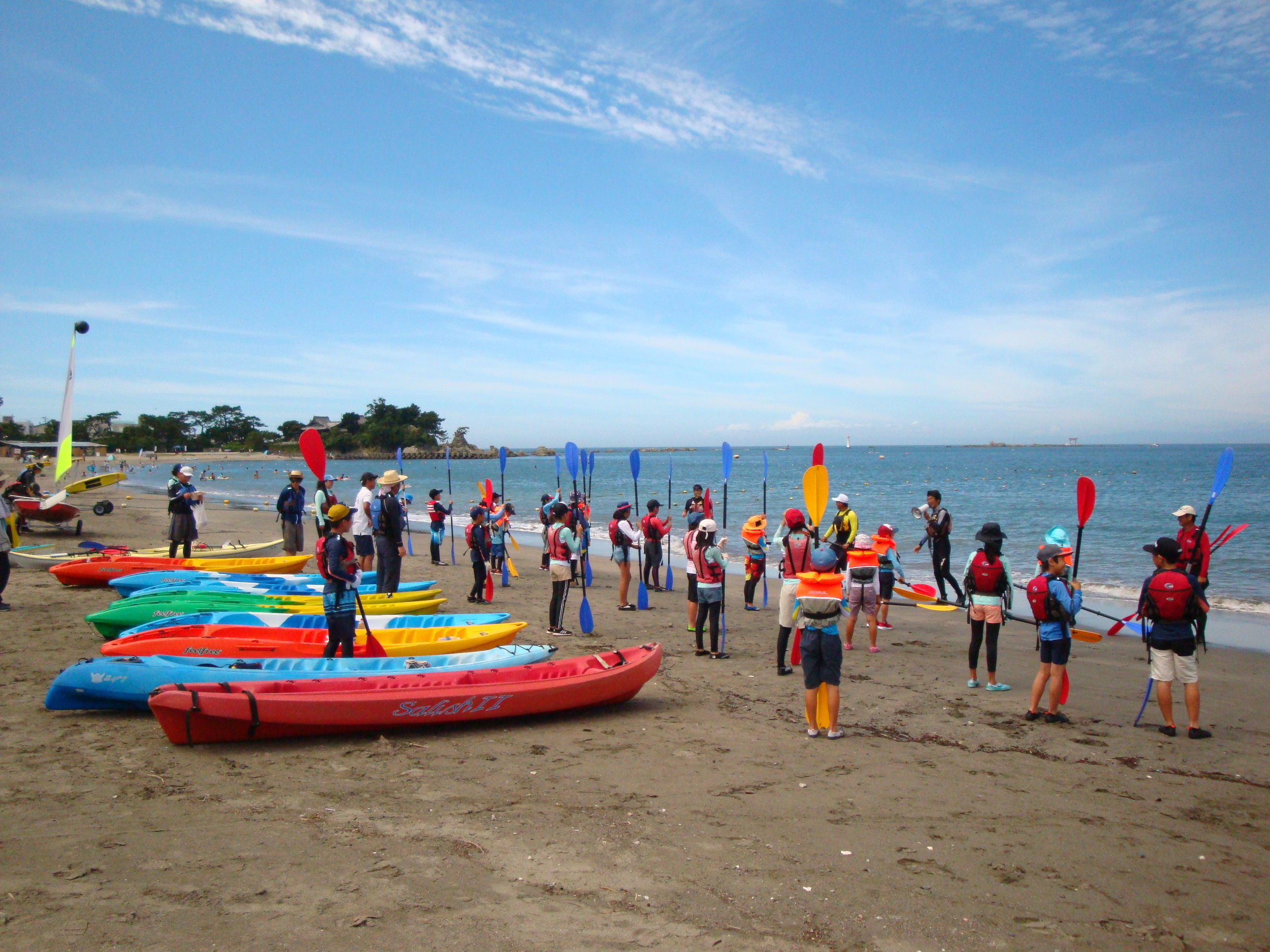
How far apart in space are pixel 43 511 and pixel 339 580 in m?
14.7

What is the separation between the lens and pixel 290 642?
7309mm

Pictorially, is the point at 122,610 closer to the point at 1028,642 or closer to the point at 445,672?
the point at 445,672

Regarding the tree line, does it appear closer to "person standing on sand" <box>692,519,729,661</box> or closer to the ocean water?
the ocean water

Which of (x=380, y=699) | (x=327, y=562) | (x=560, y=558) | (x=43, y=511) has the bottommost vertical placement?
(x=380, y=699)

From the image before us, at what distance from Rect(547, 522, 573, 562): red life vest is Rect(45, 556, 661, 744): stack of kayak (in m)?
0.89

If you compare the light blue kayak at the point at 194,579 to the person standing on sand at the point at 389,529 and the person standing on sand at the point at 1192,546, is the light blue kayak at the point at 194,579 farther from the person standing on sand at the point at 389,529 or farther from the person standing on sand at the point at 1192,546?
the person standing on sand at the point at 1192,546

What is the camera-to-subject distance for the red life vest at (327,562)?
6109mm

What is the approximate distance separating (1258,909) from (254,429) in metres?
127

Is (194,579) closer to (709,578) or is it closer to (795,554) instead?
(709,578)

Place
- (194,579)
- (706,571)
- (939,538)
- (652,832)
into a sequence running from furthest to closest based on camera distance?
(939,538), (194,579), (706,571), (652,832)

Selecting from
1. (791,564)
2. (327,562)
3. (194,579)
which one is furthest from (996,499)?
(327,562)

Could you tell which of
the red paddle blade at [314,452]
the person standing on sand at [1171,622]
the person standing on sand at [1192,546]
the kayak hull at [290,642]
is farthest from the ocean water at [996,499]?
the kayak hull at [290,642]

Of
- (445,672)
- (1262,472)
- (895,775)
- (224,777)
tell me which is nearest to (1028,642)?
(895,775)

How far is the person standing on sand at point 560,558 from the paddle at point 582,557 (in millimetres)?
247
